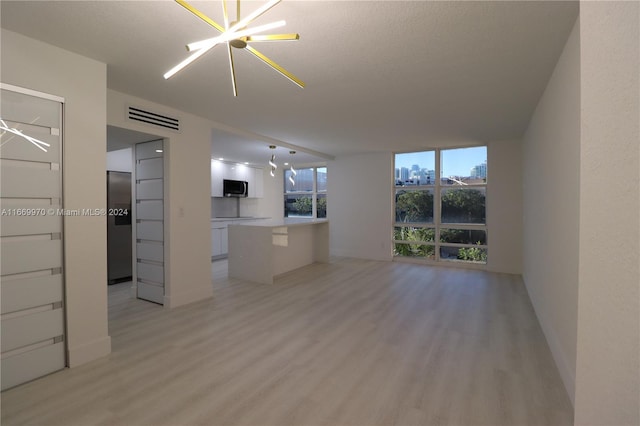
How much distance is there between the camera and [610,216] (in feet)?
2.13

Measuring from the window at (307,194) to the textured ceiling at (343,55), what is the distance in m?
4.75

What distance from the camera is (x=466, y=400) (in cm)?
204

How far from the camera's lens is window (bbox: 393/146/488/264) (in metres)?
6.27

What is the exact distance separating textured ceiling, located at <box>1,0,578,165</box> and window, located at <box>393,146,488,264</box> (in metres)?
2.20

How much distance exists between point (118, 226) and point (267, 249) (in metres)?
2.51

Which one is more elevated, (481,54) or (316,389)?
(481,54)

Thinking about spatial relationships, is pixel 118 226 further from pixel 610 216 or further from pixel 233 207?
pixel 610 216

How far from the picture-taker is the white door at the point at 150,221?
3998 mm

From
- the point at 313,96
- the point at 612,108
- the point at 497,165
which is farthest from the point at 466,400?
the point at 497,165

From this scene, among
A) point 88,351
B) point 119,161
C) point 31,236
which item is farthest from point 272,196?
point 31,236

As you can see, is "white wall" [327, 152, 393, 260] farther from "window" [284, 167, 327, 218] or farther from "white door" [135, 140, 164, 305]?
"white door" [135, 140, 164, 305]

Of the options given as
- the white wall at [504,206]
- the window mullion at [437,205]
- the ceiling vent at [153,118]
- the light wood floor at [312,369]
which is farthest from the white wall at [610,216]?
the window mullion at [437,205]

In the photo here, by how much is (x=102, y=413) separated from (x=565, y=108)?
3873 mm

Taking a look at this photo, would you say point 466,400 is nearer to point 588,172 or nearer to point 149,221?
point 588,172
